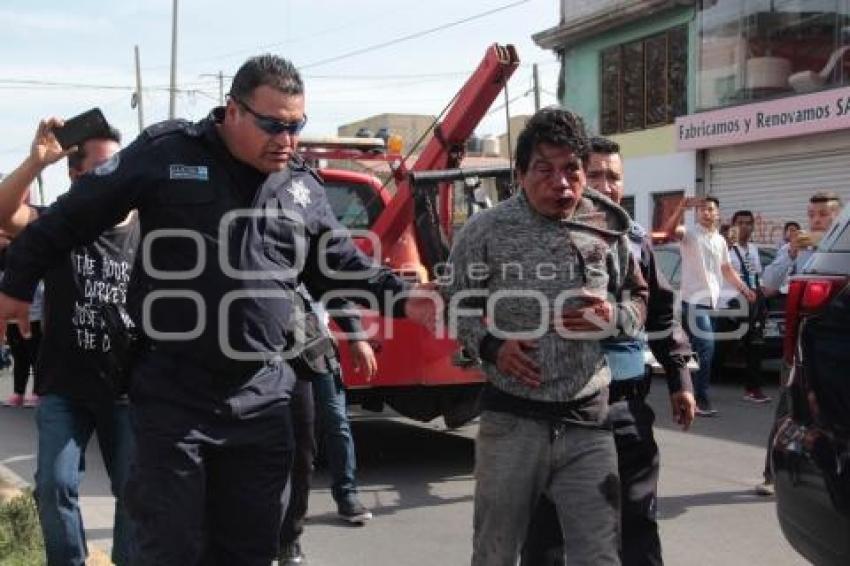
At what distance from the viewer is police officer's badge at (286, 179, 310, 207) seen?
3.24 metres

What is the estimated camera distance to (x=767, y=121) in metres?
18.7

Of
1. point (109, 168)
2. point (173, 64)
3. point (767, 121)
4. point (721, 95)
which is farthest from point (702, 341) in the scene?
point (173, 64)

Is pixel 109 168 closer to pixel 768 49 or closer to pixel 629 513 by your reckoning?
pixel 629 513

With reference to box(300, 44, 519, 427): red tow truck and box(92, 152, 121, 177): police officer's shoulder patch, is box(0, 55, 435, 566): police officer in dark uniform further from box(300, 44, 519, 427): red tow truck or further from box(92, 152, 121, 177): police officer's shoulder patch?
box(300, 44, 519, 427): red tow truck

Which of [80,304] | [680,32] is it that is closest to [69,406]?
[80,304]

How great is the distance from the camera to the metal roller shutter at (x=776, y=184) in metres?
17.6

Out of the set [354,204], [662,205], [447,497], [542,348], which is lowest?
[447,497]

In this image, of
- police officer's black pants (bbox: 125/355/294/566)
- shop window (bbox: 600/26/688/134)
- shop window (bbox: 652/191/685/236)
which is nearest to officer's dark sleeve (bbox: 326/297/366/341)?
police officer's black pants (bbox: 125/355/294/566)

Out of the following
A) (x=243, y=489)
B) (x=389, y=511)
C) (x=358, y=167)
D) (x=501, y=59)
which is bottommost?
(x=389, y=511)

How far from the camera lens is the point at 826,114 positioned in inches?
675

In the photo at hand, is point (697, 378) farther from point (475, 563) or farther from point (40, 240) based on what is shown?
point (40, 240)

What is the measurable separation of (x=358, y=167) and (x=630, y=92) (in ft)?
52.8

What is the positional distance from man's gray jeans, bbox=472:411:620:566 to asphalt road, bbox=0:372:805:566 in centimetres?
184

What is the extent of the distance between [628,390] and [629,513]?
16.8 inches
